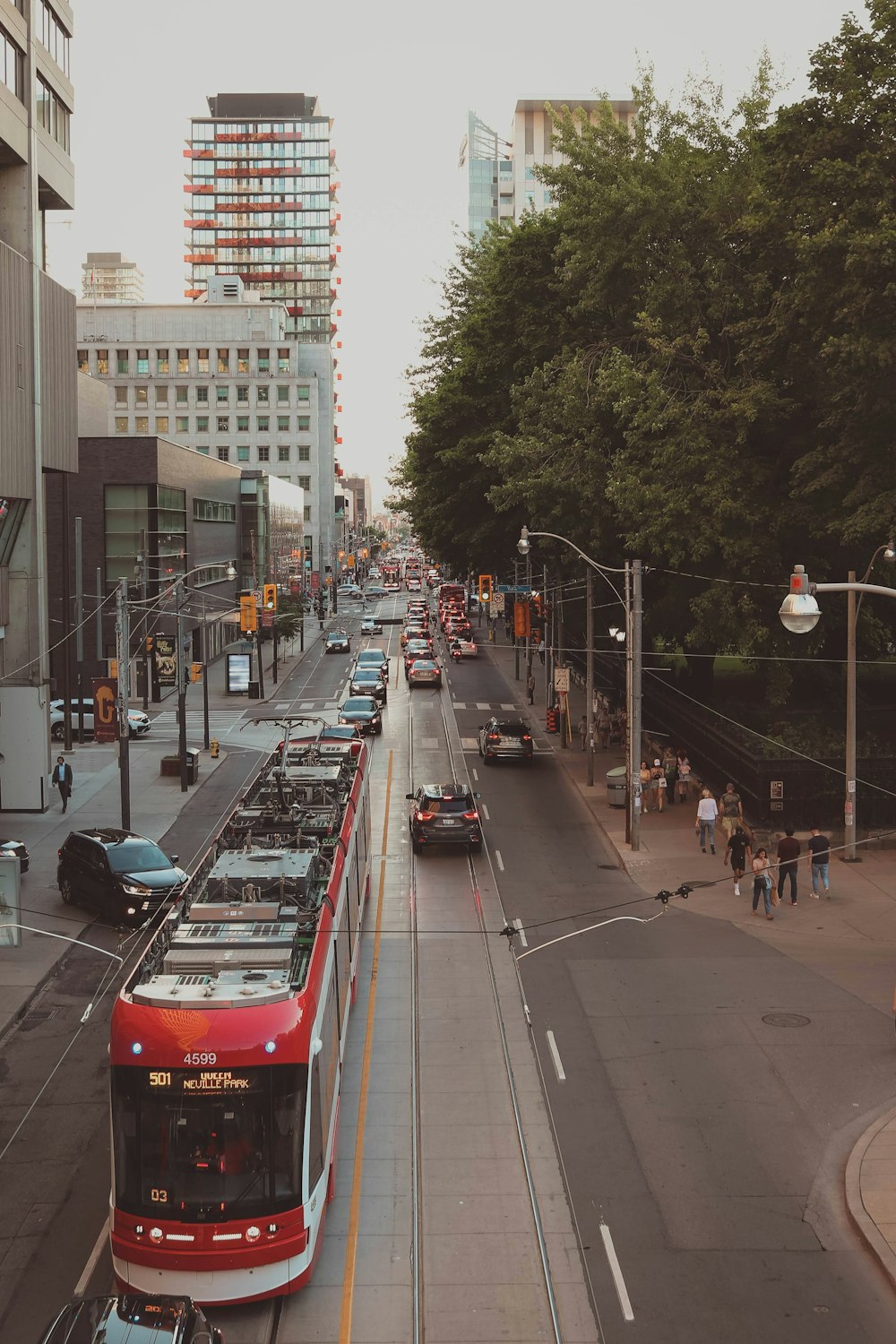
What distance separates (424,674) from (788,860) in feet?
134

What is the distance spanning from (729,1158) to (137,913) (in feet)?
48.0

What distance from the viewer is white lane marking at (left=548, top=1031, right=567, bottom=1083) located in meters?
17.7

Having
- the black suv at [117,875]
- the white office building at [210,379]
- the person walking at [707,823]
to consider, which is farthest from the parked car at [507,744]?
the white office building at [210,379]

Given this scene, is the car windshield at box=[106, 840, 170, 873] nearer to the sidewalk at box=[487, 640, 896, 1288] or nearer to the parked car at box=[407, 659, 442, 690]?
the sidewalk at box=[487, 640, 896, 1288]

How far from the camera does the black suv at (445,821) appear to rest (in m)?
31.6

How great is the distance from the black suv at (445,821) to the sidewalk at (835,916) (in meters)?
3.73

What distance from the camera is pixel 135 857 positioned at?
2736cm

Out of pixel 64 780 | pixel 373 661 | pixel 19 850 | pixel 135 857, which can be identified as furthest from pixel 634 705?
pixel 373 661

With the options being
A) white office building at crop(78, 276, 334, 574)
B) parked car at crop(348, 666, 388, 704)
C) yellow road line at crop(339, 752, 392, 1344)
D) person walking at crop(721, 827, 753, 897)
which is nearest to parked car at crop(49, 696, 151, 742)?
parked car at crop(348, 666, 388, 704)

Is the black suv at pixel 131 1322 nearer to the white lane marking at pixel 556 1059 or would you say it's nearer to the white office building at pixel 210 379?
the white lane marking at pixel 556 1059

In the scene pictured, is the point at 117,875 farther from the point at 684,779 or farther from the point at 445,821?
the point at 684,779

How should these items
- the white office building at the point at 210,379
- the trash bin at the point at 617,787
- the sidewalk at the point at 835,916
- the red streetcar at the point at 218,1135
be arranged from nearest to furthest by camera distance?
the red streetcar at the point at 218,1135 < the sidewalk at the point at 835,916 < the trash bin at the point at 617,787 < the white office building at the point at 210,379

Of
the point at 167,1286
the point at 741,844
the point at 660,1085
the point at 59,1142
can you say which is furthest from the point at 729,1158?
the point at 741,844

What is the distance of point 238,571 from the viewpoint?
93.4 m
